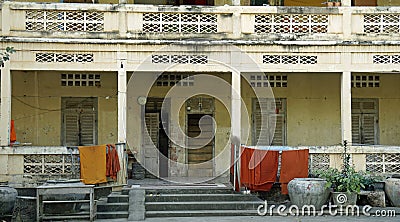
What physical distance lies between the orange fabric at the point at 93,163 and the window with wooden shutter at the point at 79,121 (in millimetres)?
2861

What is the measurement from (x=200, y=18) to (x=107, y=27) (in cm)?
225

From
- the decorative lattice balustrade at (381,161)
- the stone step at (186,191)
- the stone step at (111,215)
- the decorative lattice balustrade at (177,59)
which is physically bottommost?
the stone step at (111,215)

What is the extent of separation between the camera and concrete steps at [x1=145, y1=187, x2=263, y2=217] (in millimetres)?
12172

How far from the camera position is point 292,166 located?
13.2m

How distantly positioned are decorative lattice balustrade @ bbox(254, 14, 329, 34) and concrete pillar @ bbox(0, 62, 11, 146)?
5991mm

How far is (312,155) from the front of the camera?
13.7 m

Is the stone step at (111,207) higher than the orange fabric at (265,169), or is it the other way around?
the orange fabric at (265,169)

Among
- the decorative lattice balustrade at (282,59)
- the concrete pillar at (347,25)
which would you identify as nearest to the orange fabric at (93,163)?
the decorative lattice balustrade at (282,59)

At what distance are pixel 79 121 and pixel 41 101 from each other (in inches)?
45.3

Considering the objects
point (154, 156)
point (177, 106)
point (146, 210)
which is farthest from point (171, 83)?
point (146, 210)

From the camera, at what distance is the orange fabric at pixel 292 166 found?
1305 centimetres

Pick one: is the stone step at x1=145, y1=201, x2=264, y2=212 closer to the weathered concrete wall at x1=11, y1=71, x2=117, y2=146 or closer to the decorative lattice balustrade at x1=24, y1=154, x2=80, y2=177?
the decorative lattice balustrade at x1=24, y1=154, x2=80, y2=177

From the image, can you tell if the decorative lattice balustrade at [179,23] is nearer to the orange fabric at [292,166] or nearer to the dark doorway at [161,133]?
the dark doorway at [161,133]

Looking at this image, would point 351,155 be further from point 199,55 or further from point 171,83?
point 171,83
